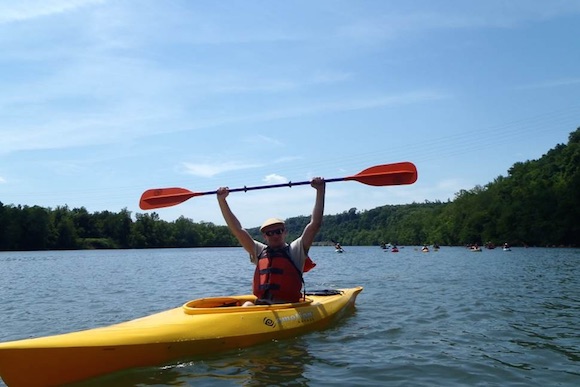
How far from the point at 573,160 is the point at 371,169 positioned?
64.2 meters

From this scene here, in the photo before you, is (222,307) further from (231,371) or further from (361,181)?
(361,181)

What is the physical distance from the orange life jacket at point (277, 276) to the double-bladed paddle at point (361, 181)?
1.22m

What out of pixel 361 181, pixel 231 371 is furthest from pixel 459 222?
pixel 231 371

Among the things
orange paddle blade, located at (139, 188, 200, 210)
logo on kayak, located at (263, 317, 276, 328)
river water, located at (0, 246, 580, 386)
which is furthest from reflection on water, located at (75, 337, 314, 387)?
orange paddle blade, located at (139, 188, 200, 210)

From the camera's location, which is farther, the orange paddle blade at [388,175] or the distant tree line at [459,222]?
the distant tree line at [459,222]

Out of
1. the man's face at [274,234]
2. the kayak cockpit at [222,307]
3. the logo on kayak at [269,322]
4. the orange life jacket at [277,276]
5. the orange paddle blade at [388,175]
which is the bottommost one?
the logo on kayak at [269,322]

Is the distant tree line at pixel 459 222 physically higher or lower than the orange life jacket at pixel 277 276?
higher

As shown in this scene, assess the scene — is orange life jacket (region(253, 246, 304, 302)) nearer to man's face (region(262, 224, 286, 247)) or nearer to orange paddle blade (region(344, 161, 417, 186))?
man's face (region(262, 224, 286, 247))

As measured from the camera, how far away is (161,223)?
4188 inches

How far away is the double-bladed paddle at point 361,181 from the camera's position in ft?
26.0

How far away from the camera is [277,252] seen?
683 cm

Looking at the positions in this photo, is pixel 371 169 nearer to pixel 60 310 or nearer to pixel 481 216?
pixel 60 310

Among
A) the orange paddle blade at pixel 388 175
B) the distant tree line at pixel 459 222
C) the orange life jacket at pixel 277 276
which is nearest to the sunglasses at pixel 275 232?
the orange life jacket at pixel 277 276

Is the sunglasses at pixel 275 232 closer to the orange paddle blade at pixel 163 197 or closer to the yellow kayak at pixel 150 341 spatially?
the yellow kayak at pixel 150 341
